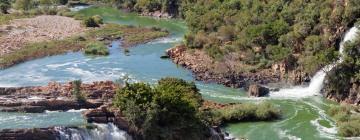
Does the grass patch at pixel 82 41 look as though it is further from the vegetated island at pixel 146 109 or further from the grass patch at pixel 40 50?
the vegetated island at pixel 146 109

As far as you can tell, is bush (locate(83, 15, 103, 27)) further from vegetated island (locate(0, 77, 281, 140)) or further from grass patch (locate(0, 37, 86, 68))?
vegetated island (locate(0, 77, 281, 140))

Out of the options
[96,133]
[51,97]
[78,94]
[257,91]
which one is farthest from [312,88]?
[96,133]

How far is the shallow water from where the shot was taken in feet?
177

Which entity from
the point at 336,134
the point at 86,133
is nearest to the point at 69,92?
the point at 86,133

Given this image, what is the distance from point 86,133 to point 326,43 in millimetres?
33045

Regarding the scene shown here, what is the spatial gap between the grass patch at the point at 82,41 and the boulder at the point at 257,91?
26.8 m

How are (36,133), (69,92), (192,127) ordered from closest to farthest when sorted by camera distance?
(36,133)
(192,127)
(69,92)

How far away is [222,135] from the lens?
5116 centimetres

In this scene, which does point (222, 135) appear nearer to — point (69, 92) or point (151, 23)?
point (69, 92)

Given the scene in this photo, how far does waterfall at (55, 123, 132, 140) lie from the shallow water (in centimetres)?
299

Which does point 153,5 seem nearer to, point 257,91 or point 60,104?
point 257,91

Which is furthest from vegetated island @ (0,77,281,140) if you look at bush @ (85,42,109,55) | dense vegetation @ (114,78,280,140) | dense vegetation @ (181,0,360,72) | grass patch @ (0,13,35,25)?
grass patch @ (0,13,35,25)

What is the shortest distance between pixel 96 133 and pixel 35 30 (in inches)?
2184

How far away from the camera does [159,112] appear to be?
4662cm
